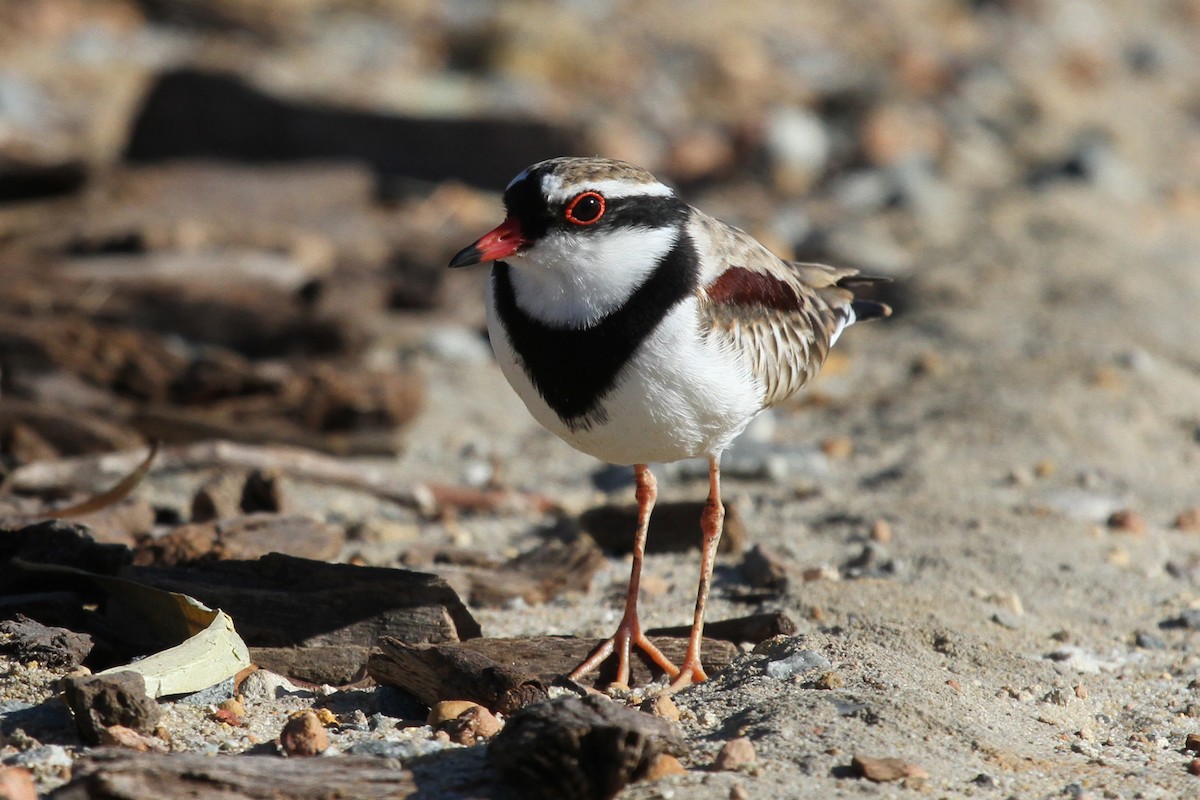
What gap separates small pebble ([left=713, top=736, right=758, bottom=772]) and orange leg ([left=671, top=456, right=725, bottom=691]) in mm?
771

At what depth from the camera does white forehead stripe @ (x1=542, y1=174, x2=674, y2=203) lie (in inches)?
177

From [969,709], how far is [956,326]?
5126 millimetres

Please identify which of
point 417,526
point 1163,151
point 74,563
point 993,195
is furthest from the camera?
point 1163,151

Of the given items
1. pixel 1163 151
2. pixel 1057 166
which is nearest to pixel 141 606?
pixel 1057 166

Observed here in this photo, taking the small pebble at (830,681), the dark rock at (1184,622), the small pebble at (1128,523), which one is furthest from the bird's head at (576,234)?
the small pebble at (1128,523)

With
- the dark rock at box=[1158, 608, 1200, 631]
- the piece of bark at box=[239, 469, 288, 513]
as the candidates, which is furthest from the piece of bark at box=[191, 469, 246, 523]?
the dark rock at box=[1158, 608, 1200, 631]

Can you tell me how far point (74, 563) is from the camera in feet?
15.6

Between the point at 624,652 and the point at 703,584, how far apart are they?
402 mm

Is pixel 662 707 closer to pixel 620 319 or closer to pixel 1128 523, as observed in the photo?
pixel 620 319

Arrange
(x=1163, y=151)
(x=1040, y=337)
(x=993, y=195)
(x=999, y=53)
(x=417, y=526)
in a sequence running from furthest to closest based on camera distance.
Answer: (x=999, y=53) → (x=1163, y=151) → (x=993, y=195) → (x=1040, y=337) → (x=417, y=526)

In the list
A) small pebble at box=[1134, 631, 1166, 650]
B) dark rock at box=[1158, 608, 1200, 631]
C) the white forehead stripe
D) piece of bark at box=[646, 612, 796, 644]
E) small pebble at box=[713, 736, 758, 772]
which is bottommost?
small pebble at box=[713, 736, 758, 772]

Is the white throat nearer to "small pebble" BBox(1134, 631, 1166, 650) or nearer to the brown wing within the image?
the brown wing

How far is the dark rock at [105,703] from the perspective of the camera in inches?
147

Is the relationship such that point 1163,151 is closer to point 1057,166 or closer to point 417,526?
point 1057,166
